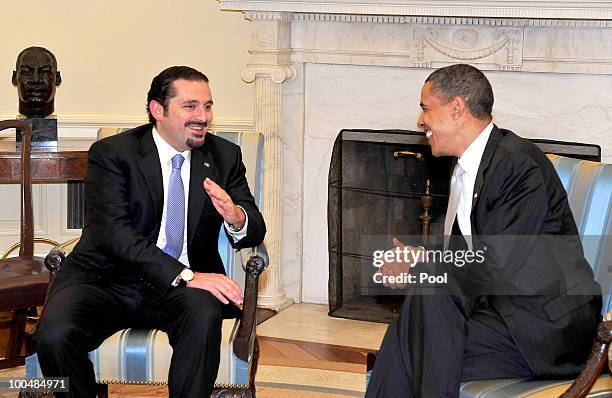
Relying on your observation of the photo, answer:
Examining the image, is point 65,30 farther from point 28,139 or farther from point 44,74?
point 28,139

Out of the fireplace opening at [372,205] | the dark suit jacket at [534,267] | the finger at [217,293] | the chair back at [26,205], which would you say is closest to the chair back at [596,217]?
the dark suit jacket at [534,267]

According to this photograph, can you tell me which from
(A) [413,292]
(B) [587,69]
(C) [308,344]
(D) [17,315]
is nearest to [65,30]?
(D) [17,315]

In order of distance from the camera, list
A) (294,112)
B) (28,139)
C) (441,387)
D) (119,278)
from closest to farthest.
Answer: (441,387)
(119,278)
(28,139)
(294,112)

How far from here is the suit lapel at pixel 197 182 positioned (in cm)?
353

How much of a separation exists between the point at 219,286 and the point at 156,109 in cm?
68

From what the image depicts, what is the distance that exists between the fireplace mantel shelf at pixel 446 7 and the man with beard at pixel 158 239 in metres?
1.52

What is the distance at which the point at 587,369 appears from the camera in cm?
267

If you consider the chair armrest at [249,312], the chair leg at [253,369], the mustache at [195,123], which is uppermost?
the mustache at [195,123]

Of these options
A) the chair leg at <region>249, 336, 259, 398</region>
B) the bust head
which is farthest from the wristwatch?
the bust head

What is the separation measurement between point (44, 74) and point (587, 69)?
253 cm

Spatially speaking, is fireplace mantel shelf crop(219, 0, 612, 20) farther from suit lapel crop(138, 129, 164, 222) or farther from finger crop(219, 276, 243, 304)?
finger crop(219, 276, 243, 304)

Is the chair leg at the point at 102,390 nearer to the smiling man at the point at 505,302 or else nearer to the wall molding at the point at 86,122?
the smiling man at the point at 505,302

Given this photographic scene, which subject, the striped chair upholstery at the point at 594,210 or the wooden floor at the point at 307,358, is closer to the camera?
the striped chair upholstery at the point at 594,210

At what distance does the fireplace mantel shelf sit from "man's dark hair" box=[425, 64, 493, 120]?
5.21ft
